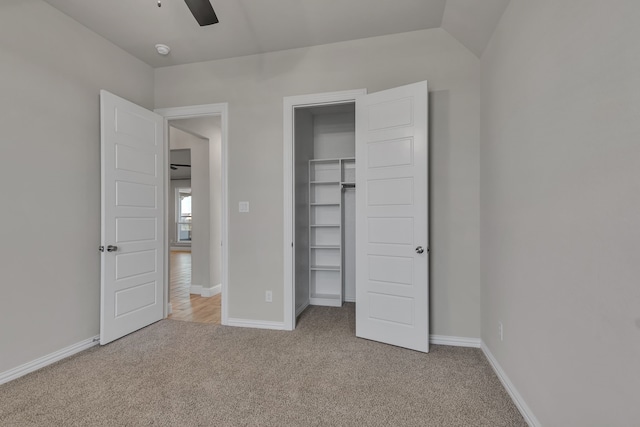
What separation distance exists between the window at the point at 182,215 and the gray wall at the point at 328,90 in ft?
26.9

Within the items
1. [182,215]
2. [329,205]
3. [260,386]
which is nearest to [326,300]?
[329,205]

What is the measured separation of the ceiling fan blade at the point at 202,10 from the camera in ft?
4.99

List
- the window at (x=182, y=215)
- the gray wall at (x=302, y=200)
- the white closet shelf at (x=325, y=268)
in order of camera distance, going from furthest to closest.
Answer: the window at (x=182, y=215), the white closet shelf at (x=325, y=268), the gray wall at (x=302, y=200)

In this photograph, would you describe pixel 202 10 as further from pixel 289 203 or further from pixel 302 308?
pixel 302 308

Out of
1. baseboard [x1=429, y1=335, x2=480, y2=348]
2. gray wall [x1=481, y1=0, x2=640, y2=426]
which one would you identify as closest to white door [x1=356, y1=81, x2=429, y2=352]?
baseboard [x1=429, y1=335, x2=480, y2=348]

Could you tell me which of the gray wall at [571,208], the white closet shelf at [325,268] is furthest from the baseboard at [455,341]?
the white closet shelf at [325,268]

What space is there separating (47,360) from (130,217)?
1.31 meters

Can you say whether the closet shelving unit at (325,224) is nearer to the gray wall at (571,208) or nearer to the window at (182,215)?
the gray wall at (571,208)

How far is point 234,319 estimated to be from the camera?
316 cm

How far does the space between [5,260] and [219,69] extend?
8.21 ft

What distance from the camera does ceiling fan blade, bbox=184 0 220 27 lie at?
1522 mm

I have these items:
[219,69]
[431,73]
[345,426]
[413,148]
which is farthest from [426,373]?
[219,69]

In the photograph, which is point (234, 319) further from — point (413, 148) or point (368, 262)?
point (413, 148)

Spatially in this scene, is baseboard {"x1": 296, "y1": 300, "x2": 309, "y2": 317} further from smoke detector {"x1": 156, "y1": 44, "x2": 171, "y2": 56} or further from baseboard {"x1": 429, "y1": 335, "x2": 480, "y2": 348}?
smoke detector {"x1": 156, "y1": 44, "x2": 171, "y2": 56}
